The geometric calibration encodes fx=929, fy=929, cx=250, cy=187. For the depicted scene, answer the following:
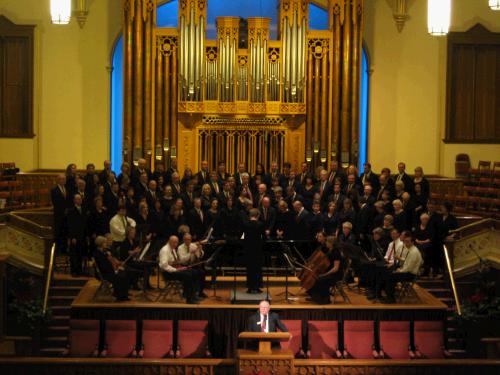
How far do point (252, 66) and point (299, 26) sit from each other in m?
1.13

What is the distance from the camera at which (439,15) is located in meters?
13.6

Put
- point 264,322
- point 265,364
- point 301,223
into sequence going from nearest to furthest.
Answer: point 265,364
point 264,322
point 301,223

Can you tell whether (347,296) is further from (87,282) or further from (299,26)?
(299,26)

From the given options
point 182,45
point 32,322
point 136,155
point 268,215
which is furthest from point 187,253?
point 182,45

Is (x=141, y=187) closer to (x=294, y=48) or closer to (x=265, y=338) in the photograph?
(x=294, y=48)

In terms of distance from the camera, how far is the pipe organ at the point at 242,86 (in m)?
17.0

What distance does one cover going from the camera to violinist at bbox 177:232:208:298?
483 inches

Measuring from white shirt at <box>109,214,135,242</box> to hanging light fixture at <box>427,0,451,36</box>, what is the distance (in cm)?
531

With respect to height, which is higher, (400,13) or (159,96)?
(400,13)

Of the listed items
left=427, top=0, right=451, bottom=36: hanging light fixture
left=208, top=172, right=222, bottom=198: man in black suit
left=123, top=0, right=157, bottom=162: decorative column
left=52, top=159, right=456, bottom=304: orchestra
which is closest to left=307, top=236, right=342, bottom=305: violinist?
left=52, top=159, right=456, bottom=304: orchestra

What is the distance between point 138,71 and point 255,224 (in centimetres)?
569

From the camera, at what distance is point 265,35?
669 inches

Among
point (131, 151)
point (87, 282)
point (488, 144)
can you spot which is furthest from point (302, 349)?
point (488, 144)

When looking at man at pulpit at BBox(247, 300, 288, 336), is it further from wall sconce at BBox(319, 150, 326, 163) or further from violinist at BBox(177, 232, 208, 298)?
wall sconce at BBox(319, 150, 326, 163)
